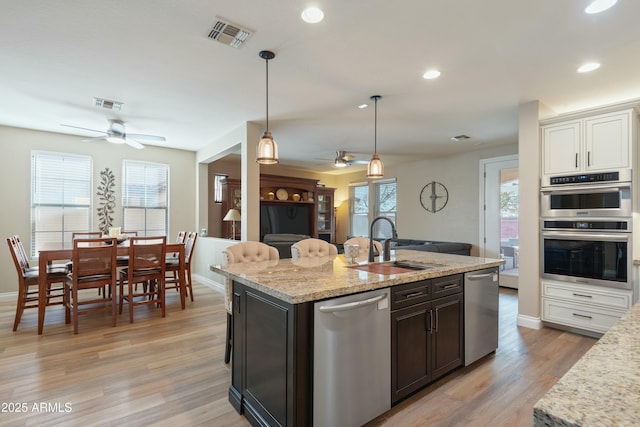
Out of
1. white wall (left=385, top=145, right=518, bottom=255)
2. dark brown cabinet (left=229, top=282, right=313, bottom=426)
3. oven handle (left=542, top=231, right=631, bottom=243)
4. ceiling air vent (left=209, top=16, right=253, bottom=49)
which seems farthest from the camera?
white wall (left=385, top=145, right=518, bottom=255)

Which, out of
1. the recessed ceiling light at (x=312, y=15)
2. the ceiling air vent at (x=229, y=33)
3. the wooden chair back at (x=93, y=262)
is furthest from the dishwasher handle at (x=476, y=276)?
the wooden chair back at (x=93, y=262)

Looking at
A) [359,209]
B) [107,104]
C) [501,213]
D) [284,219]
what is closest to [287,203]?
[284,219]

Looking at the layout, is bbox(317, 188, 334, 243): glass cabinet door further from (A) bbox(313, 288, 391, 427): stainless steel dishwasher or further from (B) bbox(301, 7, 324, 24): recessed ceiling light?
(A) bbox(313, 288, 391, 427): stainless steel dishwasher

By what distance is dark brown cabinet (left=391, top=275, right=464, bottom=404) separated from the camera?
6.75 ft

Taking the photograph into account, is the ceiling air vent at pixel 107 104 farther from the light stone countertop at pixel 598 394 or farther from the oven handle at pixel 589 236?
the oven handle at pixel 589 236

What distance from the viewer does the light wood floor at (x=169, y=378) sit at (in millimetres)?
2041

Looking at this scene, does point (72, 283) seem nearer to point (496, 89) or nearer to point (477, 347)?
point (477, 347)

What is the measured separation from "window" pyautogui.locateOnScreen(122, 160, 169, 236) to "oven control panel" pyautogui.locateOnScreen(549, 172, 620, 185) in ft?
20.8

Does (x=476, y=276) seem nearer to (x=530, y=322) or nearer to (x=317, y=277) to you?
(x=317, y=277)

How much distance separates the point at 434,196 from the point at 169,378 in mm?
6126

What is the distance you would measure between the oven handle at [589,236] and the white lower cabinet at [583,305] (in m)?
0.51

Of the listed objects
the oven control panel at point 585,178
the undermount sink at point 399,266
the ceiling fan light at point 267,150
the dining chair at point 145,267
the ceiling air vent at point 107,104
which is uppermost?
the ceiling air vent at point 107,104

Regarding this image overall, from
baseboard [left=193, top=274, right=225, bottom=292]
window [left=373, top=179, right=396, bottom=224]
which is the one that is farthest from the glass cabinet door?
baseboard [left=193, top=274, right=225, bottom=292]

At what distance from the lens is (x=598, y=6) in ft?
6.77
